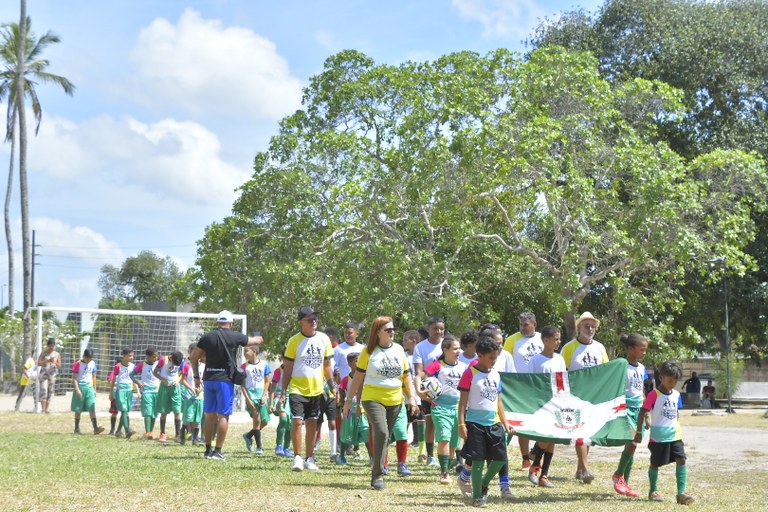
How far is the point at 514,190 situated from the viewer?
1047 inches

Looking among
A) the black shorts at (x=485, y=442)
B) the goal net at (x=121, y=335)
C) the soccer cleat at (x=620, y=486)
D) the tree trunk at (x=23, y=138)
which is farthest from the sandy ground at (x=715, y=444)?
the tree trunk at (x=23, y=138)

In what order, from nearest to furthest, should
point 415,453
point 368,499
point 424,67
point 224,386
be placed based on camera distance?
point 368,499, point 224,386, point 415,453, point 424,67

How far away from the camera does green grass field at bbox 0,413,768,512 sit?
363 inches

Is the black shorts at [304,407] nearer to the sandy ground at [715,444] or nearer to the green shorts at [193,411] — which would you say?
the sandy ground at [715,444]

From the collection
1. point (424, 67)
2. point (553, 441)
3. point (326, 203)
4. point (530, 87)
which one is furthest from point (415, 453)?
point (424, 67)

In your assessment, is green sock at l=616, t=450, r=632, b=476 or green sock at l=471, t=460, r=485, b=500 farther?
green sock at l=616, t=450, r=632, b=476

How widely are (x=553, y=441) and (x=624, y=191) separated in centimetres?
1912

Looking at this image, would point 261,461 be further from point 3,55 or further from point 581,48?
point 3,55

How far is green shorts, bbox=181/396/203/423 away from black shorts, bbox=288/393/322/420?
5.26 m

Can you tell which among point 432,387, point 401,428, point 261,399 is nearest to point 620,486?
point 432,387

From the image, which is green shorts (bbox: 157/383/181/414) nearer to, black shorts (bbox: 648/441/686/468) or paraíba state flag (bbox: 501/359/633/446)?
paraíba state flag (bbox: 501/359/633/446)

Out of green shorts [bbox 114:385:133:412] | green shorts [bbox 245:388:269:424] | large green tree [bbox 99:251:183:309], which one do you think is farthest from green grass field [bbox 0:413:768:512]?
large green tree [bbox 99:251:183:309]

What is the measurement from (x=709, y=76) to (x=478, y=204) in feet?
32.3

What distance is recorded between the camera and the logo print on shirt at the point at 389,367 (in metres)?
10.6
